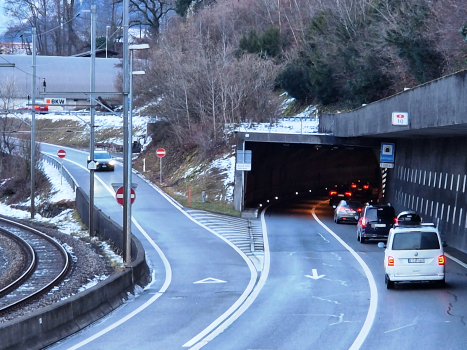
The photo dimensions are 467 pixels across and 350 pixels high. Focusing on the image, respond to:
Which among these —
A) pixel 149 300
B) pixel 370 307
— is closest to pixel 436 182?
pixel 370 307

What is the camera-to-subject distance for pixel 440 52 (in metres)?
41.4

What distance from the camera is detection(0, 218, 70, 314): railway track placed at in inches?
806

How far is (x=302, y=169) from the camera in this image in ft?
178

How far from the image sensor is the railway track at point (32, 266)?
20.5 meters

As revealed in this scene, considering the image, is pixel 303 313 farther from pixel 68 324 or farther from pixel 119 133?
pixel 119 133

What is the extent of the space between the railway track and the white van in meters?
10.1

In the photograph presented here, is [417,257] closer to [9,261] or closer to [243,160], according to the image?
[9,261]

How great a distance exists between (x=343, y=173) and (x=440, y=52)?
19.0m

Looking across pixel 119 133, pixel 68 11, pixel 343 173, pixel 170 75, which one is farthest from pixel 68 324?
pixel 68 11

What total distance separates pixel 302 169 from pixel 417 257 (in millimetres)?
36319

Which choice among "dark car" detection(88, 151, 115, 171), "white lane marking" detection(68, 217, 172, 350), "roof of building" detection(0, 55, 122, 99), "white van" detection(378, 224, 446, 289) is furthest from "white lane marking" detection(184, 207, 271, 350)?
"roof of building" detection(0, 55, 122, 99)

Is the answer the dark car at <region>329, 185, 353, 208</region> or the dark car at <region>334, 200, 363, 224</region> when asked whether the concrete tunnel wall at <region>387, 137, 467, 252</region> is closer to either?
the dark car at <region>334, 200, 363, 224</region>

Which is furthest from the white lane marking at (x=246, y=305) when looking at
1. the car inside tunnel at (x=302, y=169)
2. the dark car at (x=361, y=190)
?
the dark car at (x=361, y=190)

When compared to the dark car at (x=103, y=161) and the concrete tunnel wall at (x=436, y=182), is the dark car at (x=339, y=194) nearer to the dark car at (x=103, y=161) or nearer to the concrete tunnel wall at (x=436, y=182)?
the concrete tunnel wall at (x=436, y=182)
